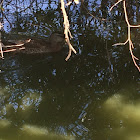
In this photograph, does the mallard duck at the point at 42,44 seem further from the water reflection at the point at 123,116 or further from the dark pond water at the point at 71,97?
the water reflection at the point at 123,116

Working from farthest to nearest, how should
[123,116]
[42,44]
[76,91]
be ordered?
[42,44] < [76,91] < [123,116]

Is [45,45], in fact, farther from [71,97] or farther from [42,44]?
[71,97]

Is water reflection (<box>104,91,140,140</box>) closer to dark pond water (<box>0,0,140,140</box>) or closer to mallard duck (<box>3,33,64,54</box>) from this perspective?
dark pond water (<box>0,0,140,140</box>)

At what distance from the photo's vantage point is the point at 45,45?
679cm

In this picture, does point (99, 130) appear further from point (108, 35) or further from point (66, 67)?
point (108, 35)

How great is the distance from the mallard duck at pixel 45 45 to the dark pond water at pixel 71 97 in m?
0.18

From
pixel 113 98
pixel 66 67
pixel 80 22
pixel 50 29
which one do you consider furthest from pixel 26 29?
pixel 113 98

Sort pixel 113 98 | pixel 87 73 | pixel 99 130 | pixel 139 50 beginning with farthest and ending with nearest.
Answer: pixel 139 50
pixel 87 73
pixel 113 98
pixel 99 130

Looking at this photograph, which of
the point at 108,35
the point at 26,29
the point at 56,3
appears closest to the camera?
the point at 108,35

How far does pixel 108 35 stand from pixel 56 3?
2.12 metres

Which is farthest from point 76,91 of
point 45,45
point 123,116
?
point 45,45

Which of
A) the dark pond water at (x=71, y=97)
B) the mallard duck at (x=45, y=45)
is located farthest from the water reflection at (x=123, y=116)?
the mallard duck at (x=45, y=45)

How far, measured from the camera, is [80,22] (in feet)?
24.3

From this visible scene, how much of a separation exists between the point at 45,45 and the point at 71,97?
2.08 metres
